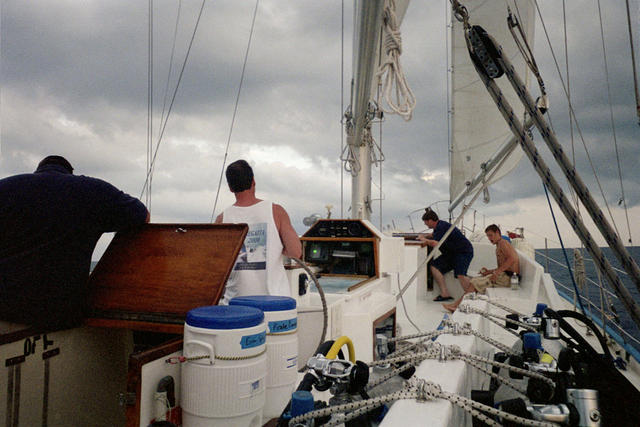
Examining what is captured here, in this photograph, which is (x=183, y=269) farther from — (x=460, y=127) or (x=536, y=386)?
(x=460, y=127)

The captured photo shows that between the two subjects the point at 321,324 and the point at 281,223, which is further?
the point at 321,324

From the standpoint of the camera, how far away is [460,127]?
791 cm

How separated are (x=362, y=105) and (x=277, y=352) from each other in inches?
171

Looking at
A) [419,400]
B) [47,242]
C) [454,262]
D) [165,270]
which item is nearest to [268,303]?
[165,270]

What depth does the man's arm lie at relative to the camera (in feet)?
7.52

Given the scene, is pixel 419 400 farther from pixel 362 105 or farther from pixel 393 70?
pixel 362 105

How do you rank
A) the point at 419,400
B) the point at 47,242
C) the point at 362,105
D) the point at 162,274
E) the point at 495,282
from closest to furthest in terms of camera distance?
the point at 419,400
the point at 47,242
the point at 162,274
the point at 362,105
the point at 495,282

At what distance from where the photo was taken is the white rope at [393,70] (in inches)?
132

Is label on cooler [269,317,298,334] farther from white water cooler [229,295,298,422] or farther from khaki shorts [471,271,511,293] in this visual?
khaki shorts [471,271,511,293]

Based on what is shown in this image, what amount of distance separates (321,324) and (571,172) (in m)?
1.84

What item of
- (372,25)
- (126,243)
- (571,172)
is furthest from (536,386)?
(372,25)

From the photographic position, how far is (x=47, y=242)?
1.63 meters

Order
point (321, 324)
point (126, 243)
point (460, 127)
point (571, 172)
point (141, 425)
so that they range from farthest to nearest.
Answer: point (460, 127)
point (321, 324)
point (126, 243)
point (571, 172)
point (141, 425)

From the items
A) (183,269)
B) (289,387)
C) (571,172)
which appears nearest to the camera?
(571,172)
